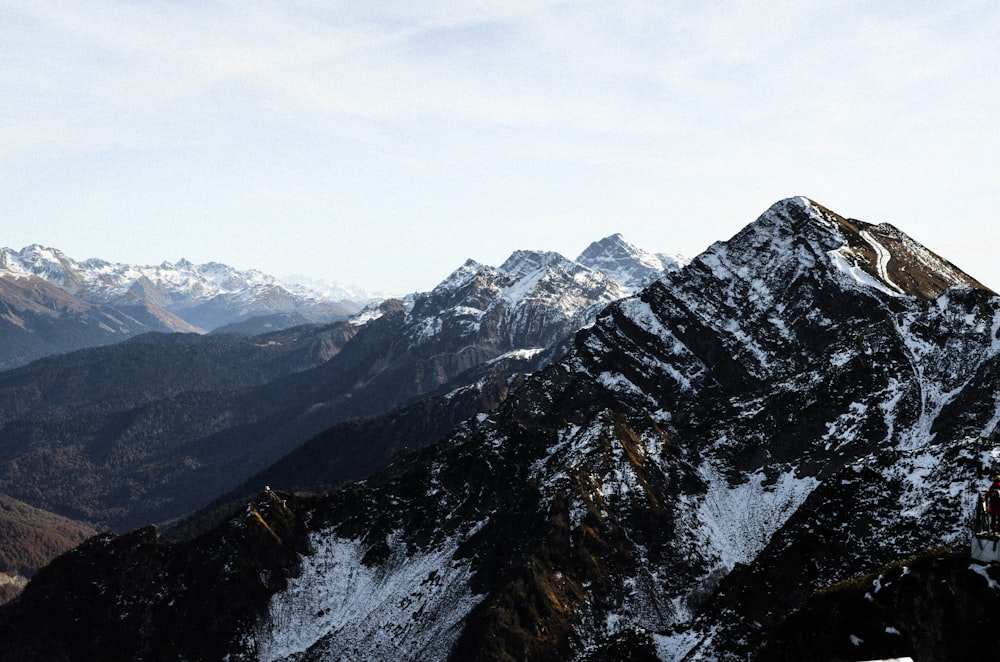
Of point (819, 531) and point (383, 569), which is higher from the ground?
point (819, 531)

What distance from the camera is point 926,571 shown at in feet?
268

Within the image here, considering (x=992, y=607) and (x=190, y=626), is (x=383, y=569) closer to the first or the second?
(x=190, y=626)

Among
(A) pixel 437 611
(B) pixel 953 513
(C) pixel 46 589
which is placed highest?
(B) pixel 953 513

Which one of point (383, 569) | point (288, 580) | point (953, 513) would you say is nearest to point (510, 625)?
point (383, 569)

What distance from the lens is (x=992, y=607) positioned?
74.0 metres

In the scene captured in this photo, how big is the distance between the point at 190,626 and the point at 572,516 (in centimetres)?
8543

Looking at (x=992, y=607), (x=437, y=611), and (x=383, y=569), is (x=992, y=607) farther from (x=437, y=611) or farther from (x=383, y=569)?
(x=383, y=569)

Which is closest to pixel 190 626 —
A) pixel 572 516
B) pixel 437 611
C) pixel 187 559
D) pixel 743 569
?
pixel 187 559

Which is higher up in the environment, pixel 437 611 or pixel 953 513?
pixel 953 513

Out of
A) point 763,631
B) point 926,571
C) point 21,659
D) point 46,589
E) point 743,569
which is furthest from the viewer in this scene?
point 46,589

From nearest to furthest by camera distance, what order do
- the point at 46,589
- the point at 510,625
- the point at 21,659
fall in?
the point at 510,625
the point at 21,659
the point at 46,589

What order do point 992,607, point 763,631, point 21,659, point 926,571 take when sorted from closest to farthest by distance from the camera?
1. point 992,607
2. point 926,571
3. point 763,631
4. point 21,659

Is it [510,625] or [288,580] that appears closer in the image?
[510,625]

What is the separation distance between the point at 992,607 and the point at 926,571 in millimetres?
7861
